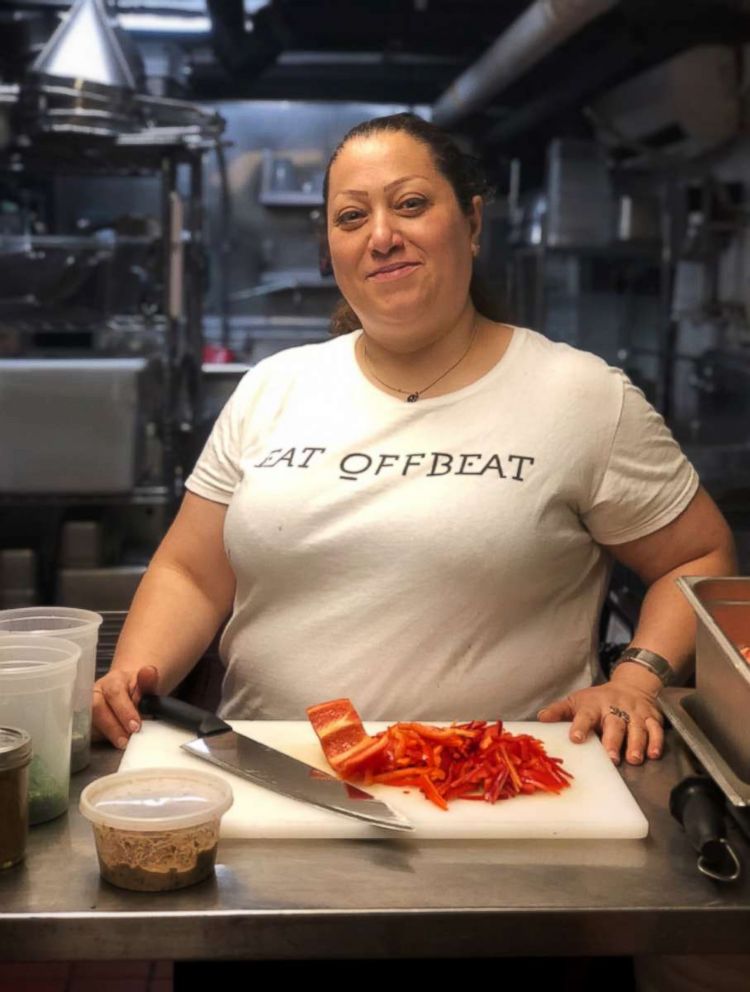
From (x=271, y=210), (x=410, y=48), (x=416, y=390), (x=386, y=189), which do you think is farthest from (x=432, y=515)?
(x=271, y=210)

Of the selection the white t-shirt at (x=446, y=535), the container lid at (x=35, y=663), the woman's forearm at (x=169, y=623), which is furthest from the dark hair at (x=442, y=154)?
the container lid at (x=35, y=663)

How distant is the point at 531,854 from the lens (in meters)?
1.04

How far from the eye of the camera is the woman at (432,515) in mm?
1501

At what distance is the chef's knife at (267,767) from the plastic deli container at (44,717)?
0.53 feet

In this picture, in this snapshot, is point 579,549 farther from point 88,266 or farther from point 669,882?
point 88,266

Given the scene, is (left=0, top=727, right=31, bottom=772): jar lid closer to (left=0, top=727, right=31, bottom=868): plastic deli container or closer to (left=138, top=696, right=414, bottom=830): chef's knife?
(left=0, top=727, right=31, bottom=868): plastic deli container

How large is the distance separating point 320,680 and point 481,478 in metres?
0.32

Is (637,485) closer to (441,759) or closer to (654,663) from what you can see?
(654,663)

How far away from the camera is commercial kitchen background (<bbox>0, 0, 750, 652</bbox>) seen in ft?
11.6

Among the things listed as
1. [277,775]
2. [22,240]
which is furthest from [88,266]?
[277,775]

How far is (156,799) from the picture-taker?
1.01 metres

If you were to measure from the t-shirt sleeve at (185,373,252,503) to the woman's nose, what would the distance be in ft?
0.99

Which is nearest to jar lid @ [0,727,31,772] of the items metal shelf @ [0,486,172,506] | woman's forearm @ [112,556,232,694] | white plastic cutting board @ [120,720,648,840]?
white plastic cutting board @ [120,720,648,840]

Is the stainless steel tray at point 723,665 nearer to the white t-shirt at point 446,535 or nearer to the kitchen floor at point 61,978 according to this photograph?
the white t-shirt at point 446,535
